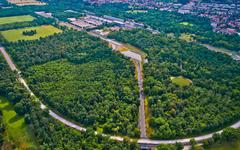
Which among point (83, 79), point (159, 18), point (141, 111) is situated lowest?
point (141, 111)

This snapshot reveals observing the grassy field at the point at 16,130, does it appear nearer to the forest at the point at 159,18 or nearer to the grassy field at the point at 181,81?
the grassy field at the point at 181,81

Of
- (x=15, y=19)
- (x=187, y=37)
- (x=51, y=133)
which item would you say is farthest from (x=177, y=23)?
(x=51, y=133)

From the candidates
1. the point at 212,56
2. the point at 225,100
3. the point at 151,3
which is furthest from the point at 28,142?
the point at 151,3

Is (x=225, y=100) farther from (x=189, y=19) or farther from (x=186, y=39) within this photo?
(x=189, y=19)

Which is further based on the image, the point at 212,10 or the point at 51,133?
the point at 212,10

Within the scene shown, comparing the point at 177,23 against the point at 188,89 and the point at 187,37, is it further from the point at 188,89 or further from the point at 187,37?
the point at 188,89
